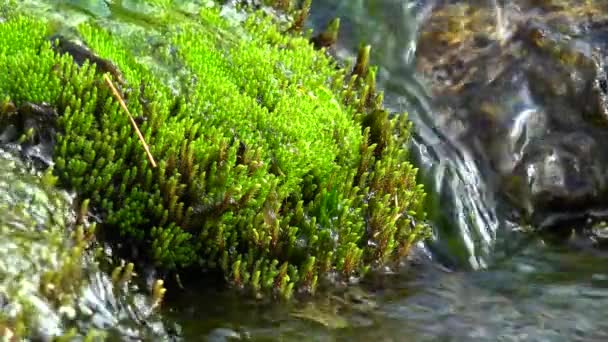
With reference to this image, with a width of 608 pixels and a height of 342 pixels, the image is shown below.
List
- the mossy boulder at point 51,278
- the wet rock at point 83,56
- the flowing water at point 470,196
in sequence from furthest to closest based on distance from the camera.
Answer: the wet rock at point 83,56, the flowing water at point 470,196, the mossy boulder at point 51,278

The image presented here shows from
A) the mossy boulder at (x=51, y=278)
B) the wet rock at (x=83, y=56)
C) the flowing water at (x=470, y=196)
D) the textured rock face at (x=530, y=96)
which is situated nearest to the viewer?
the mossy boulder at (x=51, y=278)

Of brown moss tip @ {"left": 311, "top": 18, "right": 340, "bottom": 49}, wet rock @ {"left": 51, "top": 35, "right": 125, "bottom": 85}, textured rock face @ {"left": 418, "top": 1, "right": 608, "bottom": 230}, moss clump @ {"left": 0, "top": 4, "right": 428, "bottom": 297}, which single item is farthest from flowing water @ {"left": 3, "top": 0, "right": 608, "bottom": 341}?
wet rock @ {"left": 51, "top": 35, "right": 125, "bottom": 85}

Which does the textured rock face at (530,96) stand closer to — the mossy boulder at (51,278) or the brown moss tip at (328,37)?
the brown moss tip at (328,37)

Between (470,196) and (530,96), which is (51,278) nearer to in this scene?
(470,196)

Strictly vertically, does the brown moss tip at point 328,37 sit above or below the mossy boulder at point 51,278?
above

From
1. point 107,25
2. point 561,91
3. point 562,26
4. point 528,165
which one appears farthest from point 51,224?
point 562,26

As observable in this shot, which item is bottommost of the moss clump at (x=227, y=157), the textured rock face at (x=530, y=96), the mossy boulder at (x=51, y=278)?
the mossy boulder at (x=51, y=278)

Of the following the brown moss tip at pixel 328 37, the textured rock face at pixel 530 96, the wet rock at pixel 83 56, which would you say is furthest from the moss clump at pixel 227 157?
the textured rock face at pixel 530 96
